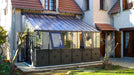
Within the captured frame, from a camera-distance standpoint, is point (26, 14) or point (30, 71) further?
point (26, 14)

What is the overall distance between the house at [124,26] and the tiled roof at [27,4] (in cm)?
674

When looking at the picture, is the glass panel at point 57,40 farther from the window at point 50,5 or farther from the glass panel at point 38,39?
the window at point 50,5

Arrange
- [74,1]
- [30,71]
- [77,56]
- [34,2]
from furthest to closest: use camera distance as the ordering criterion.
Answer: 1. [74,1]
2. [34,2]
3. [77,56]
4. [30,71]

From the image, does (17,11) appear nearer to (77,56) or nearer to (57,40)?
(57,40)

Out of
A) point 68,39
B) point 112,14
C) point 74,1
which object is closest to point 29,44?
point 68,39

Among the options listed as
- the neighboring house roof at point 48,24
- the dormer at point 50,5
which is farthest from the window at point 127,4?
the dormer at point 50,5

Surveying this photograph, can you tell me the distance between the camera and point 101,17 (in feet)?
47.4

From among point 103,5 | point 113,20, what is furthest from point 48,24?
point 113,20

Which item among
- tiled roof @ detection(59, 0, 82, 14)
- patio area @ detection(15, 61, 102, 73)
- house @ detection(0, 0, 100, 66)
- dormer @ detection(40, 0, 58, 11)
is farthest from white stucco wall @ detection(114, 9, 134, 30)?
dormer @ detection(40, 0, 58, 11)

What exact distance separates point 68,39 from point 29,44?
281 centimetres

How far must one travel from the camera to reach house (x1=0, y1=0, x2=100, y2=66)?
33.4 ft

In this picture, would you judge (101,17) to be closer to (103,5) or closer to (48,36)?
(103,5)

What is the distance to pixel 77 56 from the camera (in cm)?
1123

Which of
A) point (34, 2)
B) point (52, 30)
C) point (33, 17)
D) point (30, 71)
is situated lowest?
point (30, 71)
